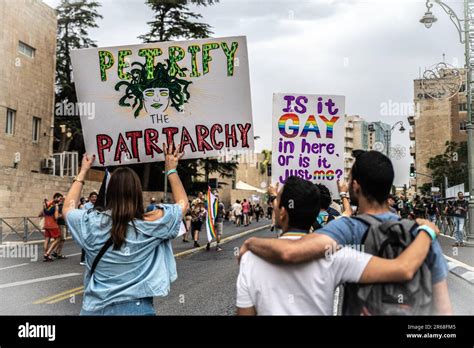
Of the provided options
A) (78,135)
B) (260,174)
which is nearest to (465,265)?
(78,135)

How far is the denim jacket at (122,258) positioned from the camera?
326cm

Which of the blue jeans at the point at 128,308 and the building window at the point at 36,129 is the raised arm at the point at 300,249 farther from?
the building window at the point at 36,129

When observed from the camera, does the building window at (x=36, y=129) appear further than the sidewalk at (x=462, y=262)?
Yes

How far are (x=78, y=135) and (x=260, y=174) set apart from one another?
62.6 meters

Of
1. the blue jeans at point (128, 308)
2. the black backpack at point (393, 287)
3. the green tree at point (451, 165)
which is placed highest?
the green tree at point (451, 165)

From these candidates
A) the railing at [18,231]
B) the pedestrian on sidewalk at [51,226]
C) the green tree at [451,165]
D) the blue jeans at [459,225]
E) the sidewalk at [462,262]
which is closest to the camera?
the sidewalk at [462,262]

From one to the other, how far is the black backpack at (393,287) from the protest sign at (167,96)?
9.39 ft

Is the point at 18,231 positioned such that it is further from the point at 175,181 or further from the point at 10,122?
the point at 175,181

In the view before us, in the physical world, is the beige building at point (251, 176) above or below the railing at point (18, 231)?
above

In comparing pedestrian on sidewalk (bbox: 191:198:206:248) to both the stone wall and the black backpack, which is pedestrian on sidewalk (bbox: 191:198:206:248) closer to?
the stone wall

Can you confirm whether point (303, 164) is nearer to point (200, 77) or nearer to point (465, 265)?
point (200, 77)

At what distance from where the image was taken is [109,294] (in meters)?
3.26
